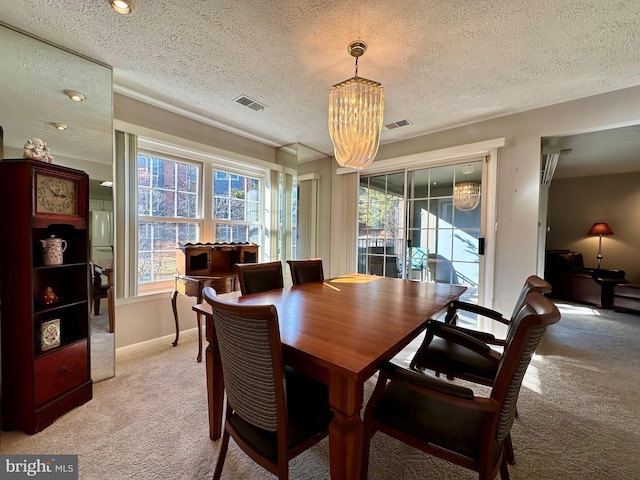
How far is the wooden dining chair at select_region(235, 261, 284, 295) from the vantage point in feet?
6.58

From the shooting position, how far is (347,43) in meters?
1.78

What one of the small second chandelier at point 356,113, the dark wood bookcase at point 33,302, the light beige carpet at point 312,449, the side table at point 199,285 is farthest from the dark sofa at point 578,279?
the dark wood bookcase at point 33,302

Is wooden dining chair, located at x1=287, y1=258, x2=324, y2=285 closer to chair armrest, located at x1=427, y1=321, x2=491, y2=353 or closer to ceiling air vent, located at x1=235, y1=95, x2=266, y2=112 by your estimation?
chair armrest, located at x1=427, y1=321, x2=491, y2=353

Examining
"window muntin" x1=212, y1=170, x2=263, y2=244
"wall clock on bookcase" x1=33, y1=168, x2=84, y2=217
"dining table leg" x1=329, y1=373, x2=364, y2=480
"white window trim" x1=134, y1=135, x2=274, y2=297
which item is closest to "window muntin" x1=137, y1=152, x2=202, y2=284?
"white window trim" x1=134, y1=135, x2=274, y2=297

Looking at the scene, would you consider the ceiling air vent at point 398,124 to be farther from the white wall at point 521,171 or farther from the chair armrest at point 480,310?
the chair armrest at point 480,310

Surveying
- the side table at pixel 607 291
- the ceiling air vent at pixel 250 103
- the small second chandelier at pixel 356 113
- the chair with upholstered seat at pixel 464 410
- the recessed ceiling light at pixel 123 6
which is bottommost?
the side table at pixel 607 291

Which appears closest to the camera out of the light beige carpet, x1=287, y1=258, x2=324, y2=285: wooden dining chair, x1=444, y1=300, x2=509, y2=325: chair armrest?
the light beige carpet

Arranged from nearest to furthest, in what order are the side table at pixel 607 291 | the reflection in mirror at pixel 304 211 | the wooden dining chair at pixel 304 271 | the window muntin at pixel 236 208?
the wooden dining chair at pixel 304 271 → the window muntin at pixel 236 208 → the reflection in mirror at pixel 304 211 → the side table at pixel 607 291

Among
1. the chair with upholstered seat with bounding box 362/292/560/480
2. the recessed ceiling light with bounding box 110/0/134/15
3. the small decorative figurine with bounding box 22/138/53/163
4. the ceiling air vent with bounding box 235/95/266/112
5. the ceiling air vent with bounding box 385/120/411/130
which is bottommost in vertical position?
the chair with upholstered seat with bounding box 362/292/560/480

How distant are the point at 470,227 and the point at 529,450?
7.48ft

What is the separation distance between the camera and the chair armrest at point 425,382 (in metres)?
0.93

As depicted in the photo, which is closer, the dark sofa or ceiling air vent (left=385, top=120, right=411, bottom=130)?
ceiling air vent (left=385, top=120, right=411, bottom=130)

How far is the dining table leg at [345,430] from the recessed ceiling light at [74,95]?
2.69m

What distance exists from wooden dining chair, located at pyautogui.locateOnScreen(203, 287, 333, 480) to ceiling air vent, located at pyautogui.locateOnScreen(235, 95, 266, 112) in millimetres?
2249
